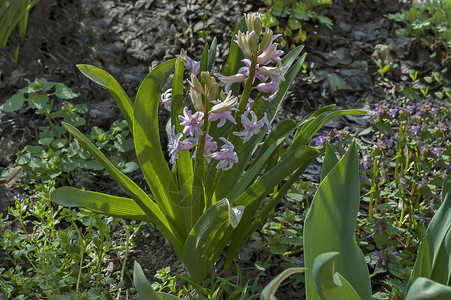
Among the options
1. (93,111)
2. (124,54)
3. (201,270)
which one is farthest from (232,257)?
(124,54)

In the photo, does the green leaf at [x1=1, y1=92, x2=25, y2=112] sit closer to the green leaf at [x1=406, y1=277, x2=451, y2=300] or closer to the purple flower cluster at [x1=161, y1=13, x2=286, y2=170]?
the purple flower cluster at [x1=161, y1=13, x2=286, y2=170]

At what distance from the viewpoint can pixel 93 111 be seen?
278 cm

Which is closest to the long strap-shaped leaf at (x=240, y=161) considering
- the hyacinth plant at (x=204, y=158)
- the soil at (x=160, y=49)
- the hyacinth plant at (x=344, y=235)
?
the hyacinth plant at (x=204, y=158)

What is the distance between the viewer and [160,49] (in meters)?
3.14

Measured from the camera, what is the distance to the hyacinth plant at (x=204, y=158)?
1.55m

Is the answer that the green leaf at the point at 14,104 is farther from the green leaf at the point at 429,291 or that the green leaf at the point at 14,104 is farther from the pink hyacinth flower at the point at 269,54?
the green leaf at the point at 429,291

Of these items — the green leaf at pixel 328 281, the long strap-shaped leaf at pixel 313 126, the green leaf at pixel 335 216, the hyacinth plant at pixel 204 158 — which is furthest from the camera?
the long strap-shaped leaf at pixel 313 126

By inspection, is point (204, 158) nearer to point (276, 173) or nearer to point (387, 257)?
point (276, 173)

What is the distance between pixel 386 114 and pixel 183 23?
5.40ft

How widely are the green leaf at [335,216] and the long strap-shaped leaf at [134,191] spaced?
577 mm

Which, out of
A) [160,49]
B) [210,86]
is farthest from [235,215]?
[160,49]

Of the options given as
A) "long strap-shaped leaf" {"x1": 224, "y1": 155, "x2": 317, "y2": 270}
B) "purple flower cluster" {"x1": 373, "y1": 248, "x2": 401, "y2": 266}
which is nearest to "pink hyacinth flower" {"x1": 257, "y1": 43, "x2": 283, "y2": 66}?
"long strap-shaped leaf" {"x1": 224, "y1": 155, "x2": 317, "y2": 270}

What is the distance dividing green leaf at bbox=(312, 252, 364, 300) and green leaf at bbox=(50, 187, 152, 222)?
77cm

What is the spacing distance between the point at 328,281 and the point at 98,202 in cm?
86
